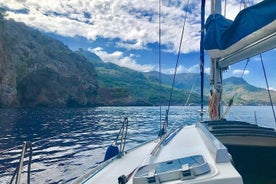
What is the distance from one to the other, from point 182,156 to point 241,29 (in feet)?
8.43

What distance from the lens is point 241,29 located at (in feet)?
14.8

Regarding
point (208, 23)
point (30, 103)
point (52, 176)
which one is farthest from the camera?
point (30, 103)

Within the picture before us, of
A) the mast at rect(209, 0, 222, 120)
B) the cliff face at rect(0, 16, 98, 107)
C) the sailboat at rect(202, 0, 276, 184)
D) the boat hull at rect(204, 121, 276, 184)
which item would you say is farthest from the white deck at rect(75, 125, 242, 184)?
the cliff face at rect(0, 16, 98, 107)

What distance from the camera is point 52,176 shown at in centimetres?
1152

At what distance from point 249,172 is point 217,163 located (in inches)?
103

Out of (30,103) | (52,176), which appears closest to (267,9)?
(52,176)

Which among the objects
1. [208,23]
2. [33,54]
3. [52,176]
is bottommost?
[52,176]

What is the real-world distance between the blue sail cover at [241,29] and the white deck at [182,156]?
175 cm

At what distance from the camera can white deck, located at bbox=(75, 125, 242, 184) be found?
2122 millimetres

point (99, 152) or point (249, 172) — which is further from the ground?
point (249, 172)

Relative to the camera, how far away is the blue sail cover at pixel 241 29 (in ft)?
12.7

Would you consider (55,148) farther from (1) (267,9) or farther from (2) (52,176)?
(1) (267,9)

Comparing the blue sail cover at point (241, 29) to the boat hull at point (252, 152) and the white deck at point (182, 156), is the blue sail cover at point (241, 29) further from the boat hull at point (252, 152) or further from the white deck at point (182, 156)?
the white deck at point (182, 156)

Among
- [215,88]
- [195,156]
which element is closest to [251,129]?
[215,88]
